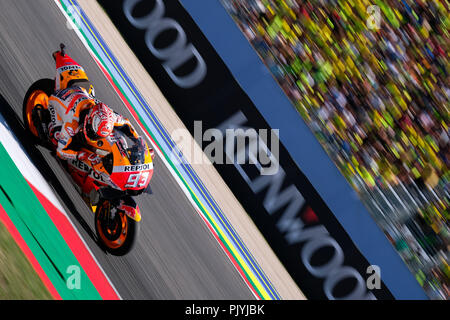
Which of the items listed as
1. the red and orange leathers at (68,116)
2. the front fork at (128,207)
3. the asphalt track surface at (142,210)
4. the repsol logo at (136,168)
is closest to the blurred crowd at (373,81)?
the asphalt track surface at (142,210)

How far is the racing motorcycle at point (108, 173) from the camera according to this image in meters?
6.45

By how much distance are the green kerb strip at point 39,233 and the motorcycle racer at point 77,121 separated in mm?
563

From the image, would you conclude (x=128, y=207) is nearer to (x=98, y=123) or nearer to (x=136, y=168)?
(x=136, y=168)

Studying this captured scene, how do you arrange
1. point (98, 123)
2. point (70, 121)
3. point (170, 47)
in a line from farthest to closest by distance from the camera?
point (170, 47), point (70, 121), point (98, 123)

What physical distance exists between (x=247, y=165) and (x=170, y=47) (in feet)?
6.87

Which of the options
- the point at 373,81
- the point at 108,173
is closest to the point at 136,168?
the point at 108,173

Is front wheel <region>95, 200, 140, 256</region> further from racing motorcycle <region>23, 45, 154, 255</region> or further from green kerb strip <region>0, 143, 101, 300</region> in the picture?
green kerb strip <region>0, 143, 101, 300</region>

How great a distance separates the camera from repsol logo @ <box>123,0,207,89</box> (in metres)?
9.34

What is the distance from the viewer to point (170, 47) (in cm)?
945

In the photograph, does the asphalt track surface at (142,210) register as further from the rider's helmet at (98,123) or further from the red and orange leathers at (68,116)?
the rider's helmet at (98,123)

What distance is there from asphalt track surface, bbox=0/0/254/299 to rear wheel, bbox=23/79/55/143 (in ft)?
0.58

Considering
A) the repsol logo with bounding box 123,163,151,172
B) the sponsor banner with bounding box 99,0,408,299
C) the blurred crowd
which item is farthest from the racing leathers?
the blurred crowd
